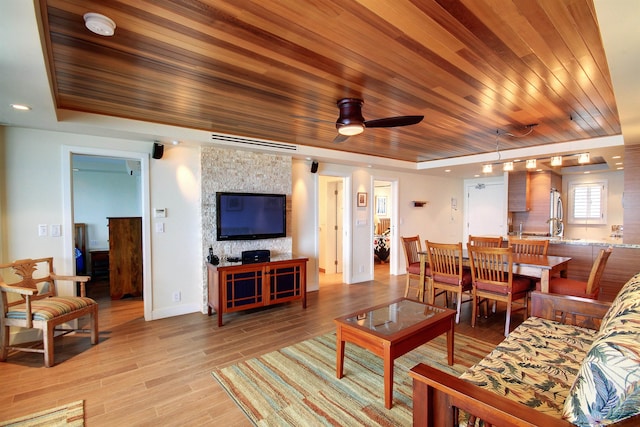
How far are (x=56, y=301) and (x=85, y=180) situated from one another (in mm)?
4610

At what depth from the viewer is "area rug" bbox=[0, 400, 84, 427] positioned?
1.99 metres

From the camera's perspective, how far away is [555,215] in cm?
649

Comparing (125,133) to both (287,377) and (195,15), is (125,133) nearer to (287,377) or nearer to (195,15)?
(195,15)

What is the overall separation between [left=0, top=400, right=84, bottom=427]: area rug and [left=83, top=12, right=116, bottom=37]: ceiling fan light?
2.37m

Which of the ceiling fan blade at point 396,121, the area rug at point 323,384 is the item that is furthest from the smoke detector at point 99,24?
the area rug at point 323,384

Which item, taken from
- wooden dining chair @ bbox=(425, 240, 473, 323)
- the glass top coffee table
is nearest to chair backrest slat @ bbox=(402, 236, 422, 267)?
wooden dining chair @ bbox=(425, 240, 473, 323)

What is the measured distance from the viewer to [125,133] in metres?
3.36

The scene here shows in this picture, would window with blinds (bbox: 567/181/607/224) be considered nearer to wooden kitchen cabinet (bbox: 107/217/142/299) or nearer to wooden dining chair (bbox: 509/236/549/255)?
wooden dining chair (bbox: 509/236/549/255)

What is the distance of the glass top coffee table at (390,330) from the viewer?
209cm

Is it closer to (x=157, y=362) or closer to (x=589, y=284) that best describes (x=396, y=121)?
(x=589, y=284)

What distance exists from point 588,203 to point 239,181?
7362 mm

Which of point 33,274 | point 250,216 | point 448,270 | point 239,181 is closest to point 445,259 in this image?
point 448,270

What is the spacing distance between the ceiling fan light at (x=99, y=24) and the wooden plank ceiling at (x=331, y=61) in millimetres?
31

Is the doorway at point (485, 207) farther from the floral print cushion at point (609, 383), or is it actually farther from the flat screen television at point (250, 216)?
the floral print cushion at point (609, 383)
